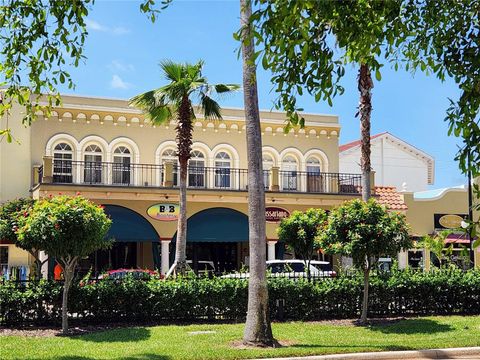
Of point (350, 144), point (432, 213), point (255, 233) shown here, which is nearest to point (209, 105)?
point (255, 233)

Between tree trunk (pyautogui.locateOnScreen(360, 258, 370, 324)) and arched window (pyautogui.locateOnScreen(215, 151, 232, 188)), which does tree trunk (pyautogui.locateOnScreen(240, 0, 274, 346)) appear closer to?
tree trunk (pyautogui.locateOnScreen(360, 258, 370, 324))

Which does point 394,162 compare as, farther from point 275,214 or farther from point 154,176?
point 154,176

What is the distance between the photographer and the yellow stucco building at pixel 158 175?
27594 millimetres

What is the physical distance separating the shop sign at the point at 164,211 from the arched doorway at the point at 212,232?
35.0 inches

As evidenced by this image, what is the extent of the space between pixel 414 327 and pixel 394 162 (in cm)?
3319

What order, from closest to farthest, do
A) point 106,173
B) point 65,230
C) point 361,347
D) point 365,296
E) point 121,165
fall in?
1. point 361,347
2. point 65,230
3. point 365,296
4. point 106,173
5. point 121,165

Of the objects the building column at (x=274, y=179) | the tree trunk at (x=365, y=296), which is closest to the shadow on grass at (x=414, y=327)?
the tree trunk at (x=365, y=296)

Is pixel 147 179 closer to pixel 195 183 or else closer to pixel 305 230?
pixel 195 183

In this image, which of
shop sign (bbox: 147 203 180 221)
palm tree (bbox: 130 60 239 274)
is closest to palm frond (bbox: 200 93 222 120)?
palm tree (bbox: 130 60 239 274)

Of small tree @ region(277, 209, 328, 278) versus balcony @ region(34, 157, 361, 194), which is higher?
balcony @ region(34, 157, 361, 194)

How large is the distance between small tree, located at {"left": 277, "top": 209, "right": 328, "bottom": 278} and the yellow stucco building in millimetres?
7506

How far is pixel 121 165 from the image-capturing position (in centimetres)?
2870

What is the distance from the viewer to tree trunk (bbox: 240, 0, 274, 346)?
12242 mm

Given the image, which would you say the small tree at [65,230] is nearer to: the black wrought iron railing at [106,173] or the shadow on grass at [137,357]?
the shadow on grass at [137,357]
